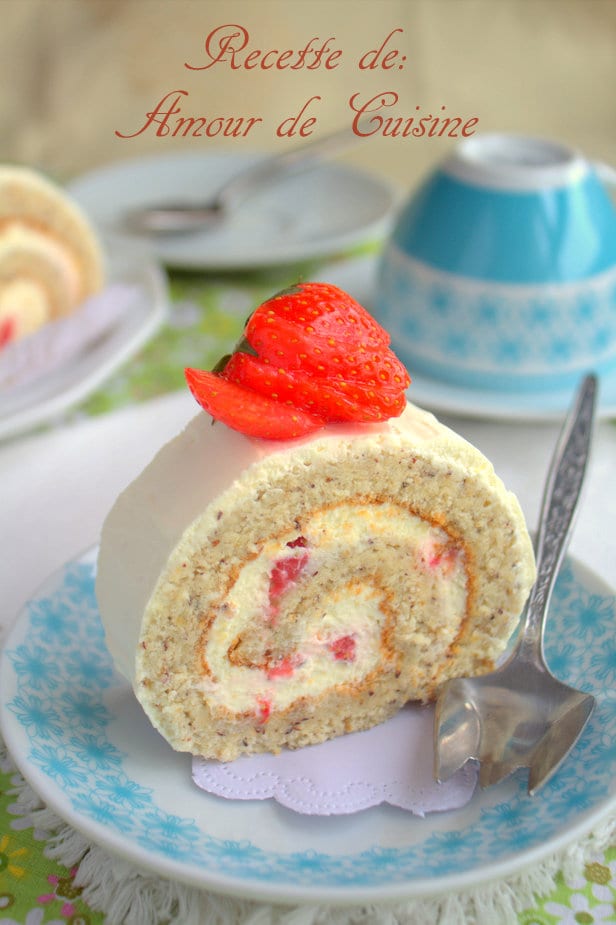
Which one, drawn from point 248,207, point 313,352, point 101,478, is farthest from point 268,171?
point 313,352

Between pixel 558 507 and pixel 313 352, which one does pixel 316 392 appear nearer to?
pixel 313 352

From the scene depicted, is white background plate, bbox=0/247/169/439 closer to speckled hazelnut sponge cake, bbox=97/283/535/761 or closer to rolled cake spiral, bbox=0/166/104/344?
rolled cake spiral, bbox=0/166/104/344

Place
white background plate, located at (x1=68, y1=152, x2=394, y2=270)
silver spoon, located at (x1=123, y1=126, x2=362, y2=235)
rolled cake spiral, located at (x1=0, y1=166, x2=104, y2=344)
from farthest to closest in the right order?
1. silver spoon, located at (x1=123, y1=126, x2=362, y2=235)
2. white background plate, located at (x1=68, y1=152, x2=394, y2=270)
3. rolled cake spiral, located at (x1=0, y1=166, x2=104, y2=344)

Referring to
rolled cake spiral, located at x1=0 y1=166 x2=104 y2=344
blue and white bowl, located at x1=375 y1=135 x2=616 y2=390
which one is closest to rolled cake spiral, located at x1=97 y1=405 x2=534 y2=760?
blue and white bowl, located at x1=375 y1=135 x2=616 y2=390

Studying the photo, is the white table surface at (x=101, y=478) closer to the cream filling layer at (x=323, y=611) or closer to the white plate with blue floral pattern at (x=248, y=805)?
the white plate with blue floral pattern at (x=248, y=805)

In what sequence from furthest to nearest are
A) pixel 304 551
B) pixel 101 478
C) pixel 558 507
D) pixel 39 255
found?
pixel 39 255
pixel 101 478
pixel 558 507
pixel 304 551
